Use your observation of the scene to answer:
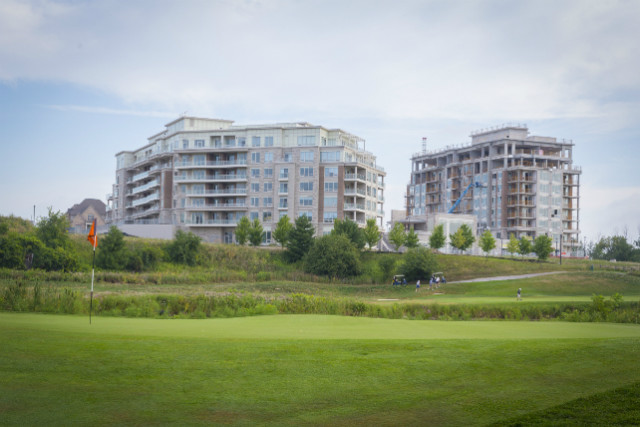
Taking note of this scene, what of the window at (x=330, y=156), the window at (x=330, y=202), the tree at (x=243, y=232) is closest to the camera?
the tree at (x=243, y=232)

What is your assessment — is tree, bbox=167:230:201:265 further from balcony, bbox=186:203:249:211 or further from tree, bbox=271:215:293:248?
balcony, bbox=186:203:249:211

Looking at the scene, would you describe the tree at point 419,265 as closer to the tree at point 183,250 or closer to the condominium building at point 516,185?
the tree at point 183,250

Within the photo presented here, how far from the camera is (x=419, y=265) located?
2393 inches

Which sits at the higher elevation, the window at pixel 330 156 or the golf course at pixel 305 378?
the window at pixel 330 156

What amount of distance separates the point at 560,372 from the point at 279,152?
8605 centimetres

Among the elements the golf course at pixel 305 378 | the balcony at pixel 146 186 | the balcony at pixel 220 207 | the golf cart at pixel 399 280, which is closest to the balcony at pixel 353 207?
the balcony at pixel 220 207

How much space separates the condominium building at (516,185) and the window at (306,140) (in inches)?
1337

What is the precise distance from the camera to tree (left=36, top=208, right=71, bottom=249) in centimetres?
5375

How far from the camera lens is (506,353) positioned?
11.4m

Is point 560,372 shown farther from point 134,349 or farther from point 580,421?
point 134,349

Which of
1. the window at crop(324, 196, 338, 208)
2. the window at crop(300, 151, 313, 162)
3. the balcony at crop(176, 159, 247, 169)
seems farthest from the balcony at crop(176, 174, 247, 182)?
the window at crop(324, 196, 338, 208)

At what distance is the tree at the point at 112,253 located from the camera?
2247 inches

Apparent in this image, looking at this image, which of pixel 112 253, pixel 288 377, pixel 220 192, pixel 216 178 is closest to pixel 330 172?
pixel 220 192

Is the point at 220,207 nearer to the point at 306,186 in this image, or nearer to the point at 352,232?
the point at 306,186
